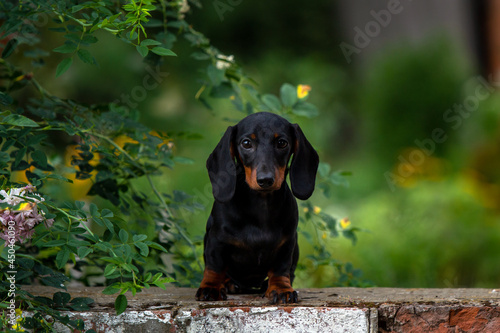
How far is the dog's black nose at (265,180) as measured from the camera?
2.23 metres

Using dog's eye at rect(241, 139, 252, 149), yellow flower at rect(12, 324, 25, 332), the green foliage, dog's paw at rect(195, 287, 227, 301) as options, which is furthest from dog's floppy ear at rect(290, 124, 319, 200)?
yellow flower at rect(12, 324, 25, 332)

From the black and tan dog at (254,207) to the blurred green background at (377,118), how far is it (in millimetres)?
784

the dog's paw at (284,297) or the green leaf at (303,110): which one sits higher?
the green leaf at (303,110)

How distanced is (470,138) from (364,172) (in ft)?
3.60

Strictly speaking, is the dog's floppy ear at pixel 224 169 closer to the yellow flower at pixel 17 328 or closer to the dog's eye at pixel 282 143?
the dog's eye at pixel 282 143

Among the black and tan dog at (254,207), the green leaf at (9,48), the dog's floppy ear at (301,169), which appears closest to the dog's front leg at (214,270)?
the black and tan dog at (254,207)

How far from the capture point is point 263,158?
2.29 meters

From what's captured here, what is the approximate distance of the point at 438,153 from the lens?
6.88 metres

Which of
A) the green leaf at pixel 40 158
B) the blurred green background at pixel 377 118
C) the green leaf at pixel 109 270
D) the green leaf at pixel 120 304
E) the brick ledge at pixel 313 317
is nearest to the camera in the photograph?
the green leaf at pixel 109 270

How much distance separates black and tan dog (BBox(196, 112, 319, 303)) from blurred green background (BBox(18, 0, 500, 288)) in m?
0.78

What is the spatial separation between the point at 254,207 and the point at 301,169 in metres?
0.22

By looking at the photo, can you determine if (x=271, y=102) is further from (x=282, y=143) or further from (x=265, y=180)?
(x=265, y=180)

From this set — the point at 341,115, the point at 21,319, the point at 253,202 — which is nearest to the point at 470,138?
the point at 341,115

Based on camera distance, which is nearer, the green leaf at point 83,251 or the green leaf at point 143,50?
the green leaf at point 83,251
